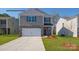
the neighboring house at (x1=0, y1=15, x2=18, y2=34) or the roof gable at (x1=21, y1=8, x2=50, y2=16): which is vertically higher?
the roof gable at (x1=21, y1=8, x2=50, y2=16)

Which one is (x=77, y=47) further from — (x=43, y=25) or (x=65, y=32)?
(x=43, y=25)

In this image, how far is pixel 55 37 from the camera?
2072 centimetres

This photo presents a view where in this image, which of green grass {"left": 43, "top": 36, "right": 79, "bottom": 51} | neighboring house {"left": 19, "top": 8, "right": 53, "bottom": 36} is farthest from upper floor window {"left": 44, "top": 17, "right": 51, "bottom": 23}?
green grass {"left": 43, "top": 36, "right": 79, "bottom": 51}

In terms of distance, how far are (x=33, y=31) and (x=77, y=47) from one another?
2778mm

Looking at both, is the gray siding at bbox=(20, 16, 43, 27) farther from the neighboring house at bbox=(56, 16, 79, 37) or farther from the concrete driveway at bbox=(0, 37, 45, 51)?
the neighboring house at bbox=(56, 16, 79, 37)

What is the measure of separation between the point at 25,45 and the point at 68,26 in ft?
8.91

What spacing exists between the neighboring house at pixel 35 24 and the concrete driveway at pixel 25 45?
40 cm

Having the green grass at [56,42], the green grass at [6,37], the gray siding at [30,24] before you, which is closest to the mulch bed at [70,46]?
the green grass at [56,42]

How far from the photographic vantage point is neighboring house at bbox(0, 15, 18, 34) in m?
20.7

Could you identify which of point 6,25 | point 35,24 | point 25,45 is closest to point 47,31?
point 35,24

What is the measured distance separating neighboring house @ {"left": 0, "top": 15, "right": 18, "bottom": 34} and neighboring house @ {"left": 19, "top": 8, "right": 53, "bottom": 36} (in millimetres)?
503

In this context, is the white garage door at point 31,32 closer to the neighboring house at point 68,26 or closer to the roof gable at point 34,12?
the roof gable at point 34,12

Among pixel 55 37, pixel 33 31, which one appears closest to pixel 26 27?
pixel 33 31

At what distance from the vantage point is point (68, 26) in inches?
815
